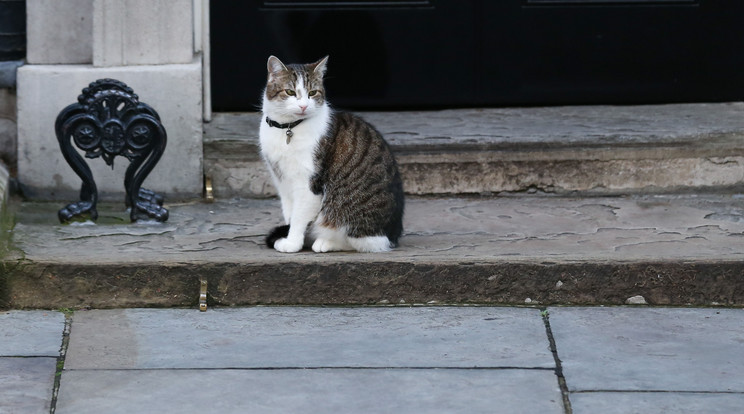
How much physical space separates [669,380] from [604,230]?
1390 millimetres

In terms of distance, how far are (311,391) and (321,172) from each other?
1.24m

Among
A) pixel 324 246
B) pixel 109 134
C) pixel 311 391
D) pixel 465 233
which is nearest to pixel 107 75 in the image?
pixel 109 134

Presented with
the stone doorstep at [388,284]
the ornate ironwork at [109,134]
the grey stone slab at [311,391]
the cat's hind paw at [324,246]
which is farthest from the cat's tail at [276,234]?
the grey stone slab at [311,391]

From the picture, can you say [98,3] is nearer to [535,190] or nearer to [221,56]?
[221,56]

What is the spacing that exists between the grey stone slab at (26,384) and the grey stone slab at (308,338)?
10 centimetres

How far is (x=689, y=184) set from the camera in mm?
5926

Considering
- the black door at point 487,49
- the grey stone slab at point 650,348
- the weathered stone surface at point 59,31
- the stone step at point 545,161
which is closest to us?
the grey stone slab at point 650,348

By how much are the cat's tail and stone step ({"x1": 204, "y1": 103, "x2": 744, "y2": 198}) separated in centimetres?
89

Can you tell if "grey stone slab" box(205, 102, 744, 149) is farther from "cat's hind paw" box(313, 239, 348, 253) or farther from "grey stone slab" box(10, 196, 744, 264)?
"cat's hind paw" box(313, 239, 348, 253)

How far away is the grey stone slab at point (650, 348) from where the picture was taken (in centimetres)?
389

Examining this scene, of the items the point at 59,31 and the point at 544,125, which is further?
the point at 544,125

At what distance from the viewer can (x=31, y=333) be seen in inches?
169

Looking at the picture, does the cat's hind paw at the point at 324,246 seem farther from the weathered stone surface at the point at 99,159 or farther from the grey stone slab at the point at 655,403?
the grey stone slab at the point at 655,403

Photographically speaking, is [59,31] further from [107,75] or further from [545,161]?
[545,161]
